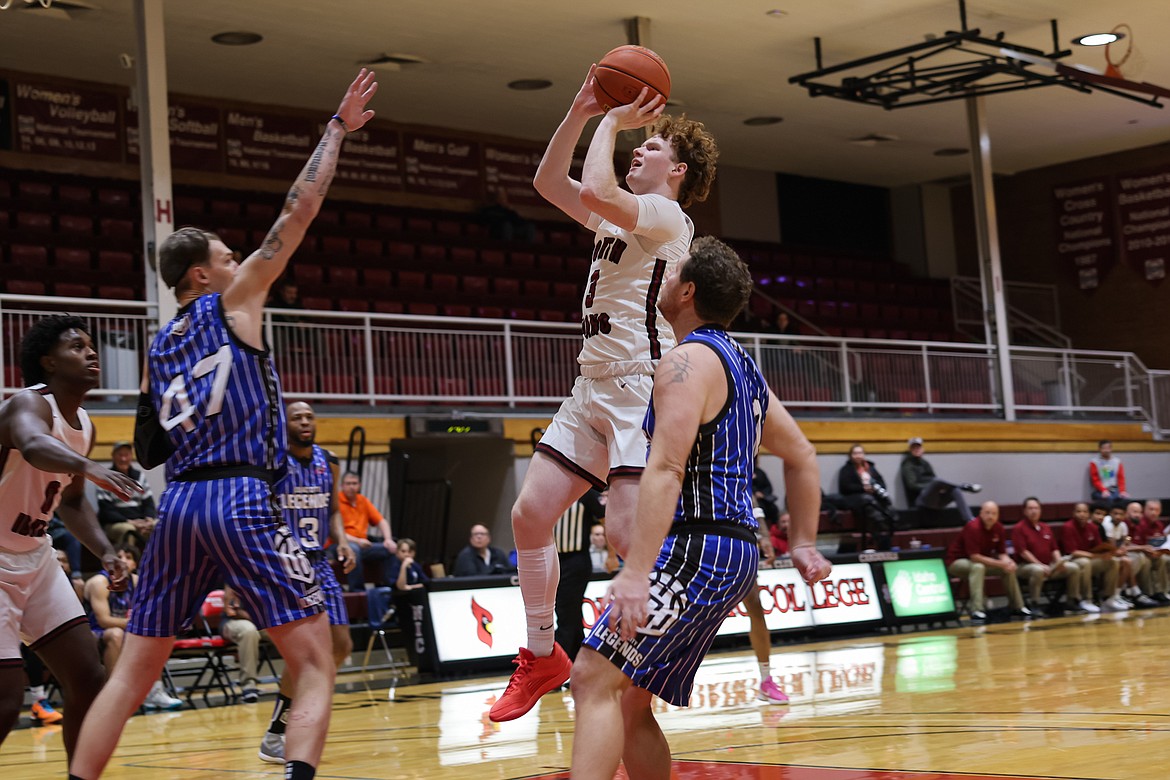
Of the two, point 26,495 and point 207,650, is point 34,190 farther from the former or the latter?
point 26,495

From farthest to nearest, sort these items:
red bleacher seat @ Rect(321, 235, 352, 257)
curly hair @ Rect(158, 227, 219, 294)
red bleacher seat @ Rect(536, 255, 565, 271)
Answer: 1. red bleacher seat @ Rect(536, 255, 565, 271)
2. red bleacher seat @ Rect(321, 235, 352, 257)
3. curly hair @ Rect(158, 227, 219, 294)

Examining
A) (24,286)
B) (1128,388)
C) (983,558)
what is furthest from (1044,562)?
(24,286)

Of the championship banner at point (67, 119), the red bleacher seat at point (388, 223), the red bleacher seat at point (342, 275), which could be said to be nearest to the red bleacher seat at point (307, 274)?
the red bleacher seat at point (342, 275)

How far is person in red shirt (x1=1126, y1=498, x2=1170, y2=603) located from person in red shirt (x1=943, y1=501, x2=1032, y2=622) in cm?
257

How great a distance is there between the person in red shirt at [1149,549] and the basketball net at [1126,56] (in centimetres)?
587

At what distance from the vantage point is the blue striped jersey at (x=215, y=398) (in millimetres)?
4086

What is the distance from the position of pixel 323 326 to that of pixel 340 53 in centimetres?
502

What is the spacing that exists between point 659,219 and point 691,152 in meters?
0.37

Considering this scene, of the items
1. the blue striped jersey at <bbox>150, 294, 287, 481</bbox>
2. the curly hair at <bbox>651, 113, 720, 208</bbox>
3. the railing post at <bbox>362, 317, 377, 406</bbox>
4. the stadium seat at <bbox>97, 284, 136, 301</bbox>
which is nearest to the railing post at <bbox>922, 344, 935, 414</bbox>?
the railing post at <bbox>362, 317, 377, 406</bbox>

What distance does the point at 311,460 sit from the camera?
7266 mm

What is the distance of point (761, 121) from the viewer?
73.5 feet

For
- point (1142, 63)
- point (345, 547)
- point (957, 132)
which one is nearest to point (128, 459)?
point (345, 547)

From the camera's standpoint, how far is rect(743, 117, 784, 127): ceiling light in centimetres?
2225

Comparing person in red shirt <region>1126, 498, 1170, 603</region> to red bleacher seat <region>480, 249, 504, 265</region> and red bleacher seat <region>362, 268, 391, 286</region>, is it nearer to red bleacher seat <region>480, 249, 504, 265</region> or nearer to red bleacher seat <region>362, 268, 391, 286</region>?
red bleacher seat <region>480, 249, 504, 265</region>
